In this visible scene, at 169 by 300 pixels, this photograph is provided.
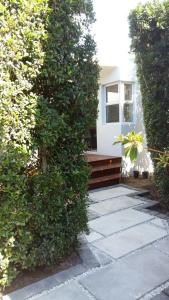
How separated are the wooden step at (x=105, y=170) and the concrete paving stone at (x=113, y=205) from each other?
138 centimetres

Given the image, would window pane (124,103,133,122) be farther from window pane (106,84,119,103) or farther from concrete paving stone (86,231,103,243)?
concrete paving stone (86,231,103,243)

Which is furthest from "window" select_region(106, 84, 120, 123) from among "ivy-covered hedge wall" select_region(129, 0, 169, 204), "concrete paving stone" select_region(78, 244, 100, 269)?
"concrete paving stone" select_region(78, 244, 100, 269)

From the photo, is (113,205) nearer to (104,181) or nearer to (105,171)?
(104,181)

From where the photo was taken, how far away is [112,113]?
867 centimetres

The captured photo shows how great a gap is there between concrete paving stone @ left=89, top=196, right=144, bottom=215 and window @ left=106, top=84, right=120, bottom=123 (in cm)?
318

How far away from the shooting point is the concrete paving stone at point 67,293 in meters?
2.71

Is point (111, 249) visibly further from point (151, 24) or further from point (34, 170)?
point (151, 24)

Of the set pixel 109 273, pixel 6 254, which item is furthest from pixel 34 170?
pixel 109 273

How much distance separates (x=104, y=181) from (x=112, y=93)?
10.1 feet

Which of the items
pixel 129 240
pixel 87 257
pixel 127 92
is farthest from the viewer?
pixel 127 92

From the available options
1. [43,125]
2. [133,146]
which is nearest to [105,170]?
[43,125]

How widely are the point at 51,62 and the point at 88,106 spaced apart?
71 centimetres

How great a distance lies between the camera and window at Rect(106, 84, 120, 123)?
8391 millimetres

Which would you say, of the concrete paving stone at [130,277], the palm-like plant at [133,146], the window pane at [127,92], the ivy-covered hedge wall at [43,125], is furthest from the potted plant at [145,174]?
the palm-like plant at [133,146]
